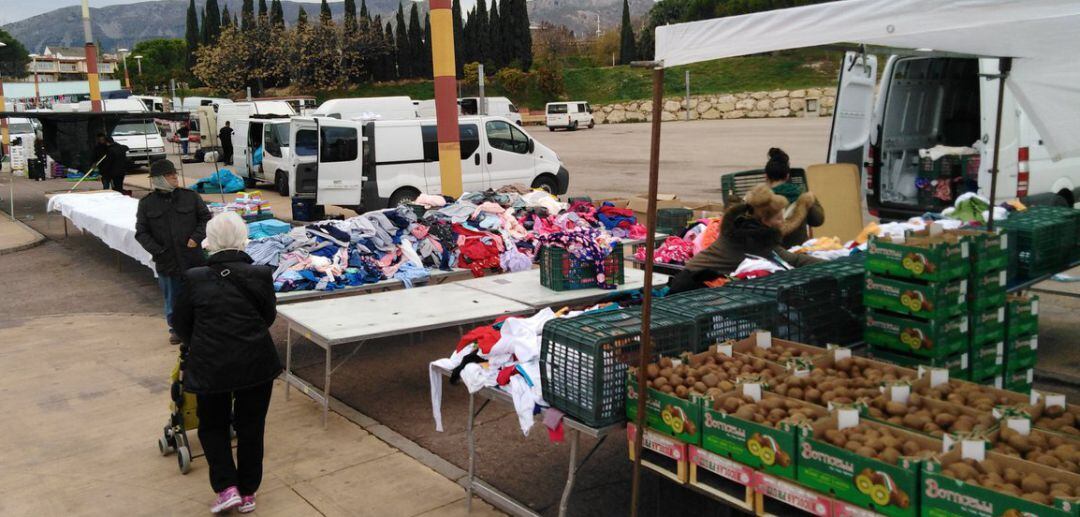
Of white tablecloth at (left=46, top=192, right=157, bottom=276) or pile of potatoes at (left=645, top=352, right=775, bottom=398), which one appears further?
white tablecloth at (left=46, top=192, right=157, bottom=276)

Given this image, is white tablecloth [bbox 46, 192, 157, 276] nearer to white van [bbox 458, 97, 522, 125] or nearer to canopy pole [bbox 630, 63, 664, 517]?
canopy pole [bbox 630, 63, 664, 517]

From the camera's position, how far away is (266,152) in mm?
22188

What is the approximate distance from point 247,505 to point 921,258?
4125 millimetres

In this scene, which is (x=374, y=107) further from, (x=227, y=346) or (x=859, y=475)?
(x=859, y=475)

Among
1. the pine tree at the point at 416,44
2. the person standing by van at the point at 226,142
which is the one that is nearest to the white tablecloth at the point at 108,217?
the person standing by van at the point at 226,142

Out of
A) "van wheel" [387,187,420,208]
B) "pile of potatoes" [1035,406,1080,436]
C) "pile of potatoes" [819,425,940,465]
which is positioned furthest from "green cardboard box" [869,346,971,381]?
"van wheel" [387,187,420,208]

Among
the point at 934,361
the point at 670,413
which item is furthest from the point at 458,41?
the point at 670,413

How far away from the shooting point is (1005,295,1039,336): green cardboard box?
18.3ft

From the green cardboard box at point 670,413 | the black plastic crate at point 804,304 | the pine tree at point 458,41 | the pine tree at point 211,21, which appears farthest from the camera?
the pine tree at point 211,21

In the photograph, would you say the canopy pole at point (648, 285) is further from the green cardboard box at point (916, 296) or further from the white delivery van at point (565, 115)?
the white delivery van at point (565, 115)

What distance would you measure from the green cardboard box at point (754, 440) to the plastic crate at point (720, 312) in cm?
84

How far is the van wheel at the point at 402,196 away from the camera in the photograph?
15991 millimetres

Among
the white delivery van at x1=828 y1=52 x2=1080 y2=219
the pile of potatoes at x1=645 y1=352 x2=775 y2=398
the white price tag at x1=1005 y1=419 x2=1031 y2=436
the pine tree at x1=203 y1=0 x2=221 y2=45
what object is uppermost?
the pine tree at x1=203 y1=0 x2=221 y2=45

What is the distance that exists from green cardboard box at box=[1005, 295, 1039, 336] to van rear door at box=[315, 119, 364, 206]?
12244 millimetres
